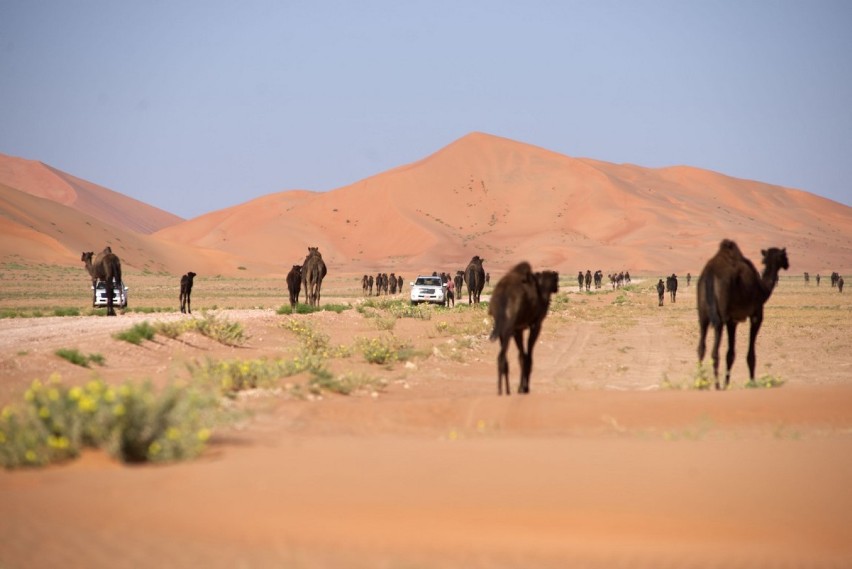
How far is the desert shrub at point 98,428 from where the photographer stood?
7.69 metres

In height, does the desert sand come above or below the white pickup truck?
below

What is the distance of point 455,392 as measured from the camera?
1617 cm

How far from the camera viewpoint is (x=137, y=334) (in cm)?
1962

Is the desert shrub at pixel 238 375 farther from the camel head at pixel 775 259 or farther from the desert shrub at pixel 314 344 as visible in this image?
the camel head at pixel 775 259

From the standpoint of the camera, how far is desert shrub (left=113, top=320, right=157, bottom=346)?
1917cm

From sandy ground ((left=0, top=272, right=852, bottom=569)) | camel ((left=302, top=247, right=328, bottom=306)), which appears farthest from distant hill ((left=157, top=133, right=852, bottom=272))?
sandy ground ((left=0, top=272, right=852, bottom=569))

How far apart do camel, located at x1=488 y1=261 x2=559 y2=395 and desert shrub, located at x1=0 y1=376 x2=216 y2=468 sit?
5.94 meters

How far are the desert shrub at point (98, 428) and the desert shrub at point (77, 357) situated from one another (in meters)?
8.50

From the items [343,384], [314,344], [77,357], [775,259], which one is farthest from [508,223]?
[343,384]

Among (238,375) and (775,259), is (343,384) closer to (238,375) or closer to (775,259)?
(238,375)

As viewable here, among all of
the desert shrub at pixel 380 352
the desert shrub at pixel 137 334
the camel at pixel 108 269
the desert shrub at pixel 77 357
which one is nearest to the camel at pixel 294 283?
the camel at pixel 108 269

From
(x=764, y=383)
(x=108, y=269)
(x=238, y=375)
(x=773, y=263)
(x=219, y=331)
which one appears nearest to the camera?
(x=238, y=375)

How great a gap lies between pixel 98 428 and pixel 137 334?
12182mm

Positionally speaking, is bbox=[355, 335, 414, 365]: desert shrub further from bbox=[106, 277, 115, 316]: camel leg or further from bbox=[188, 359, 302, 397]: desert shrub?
bbox=[106, 277, 115, 316]: camel leg
